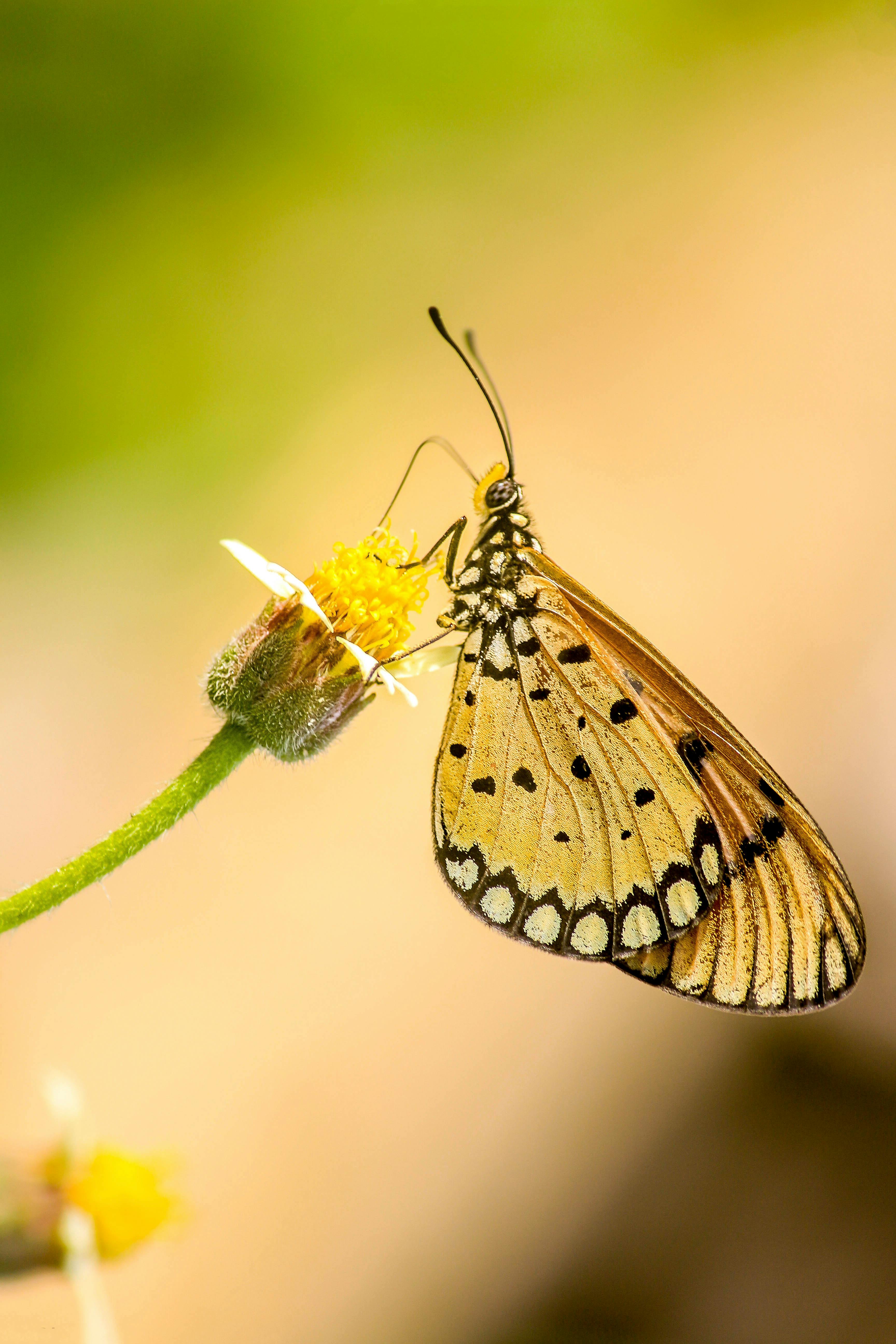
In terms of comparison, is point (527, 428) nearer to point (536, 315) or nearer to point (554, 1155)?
point (536, 315)

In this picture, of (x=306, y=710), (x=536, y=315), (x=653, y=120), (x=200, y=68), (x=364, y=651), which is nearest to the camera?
(x=306, y=710)

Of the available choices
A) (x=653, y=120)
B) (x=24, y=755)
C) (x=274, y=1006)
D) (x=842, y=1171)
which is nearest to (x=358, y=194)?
(x=653, y=120)

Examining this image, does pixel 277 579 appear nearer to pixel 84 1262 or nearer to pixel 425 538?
pixel 84 1262

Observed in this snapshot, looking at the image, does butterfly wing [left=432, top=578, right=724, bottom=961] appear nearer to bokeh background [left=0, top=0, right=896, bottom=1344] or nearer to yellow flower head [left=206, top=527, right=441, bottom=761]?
yellow flower head [left=206, top=527, right=441, bottom=761]

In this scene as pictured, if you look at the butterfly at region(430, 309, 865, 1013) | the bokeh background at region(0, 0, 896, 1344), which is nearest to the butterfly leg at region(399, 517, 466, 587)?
the butterfly at region(430, 309, 865, 1013)

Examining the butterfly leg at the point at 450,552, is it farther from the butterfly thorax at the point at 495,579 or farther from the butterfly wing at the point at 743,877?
the butterfly wing at the point at 743,877

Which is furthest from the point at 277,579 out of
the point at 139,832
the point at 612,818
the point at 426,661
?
the point at 612,818

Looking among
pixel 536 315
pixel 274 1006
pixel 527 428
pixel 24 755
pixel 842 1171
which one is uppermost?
pixel 536 315
